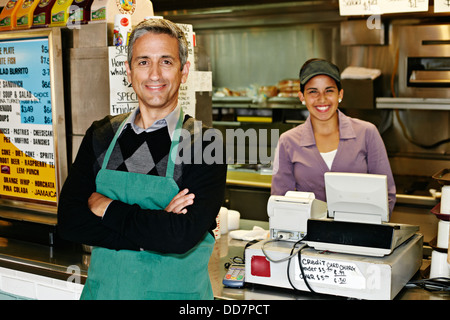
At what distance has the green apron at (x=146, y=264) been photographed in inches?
76.8

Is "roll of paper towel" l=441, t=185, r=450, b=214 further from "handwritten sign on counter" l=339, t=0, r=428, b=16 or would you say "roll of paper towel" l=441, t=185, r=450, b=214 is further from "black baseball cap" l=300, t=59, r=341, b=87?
"handwritten sign on counter" l=339, t=0, r=428, b=16

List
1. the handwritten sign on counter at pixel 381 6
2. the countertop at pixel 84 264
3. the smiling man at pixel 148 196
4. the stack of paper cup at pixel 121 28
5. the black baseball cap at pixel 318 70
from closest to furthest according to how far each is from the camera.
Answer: the smiling man at pixel 148 196, the countertop at pixel 84 264, the stack of paper cup at pixel 121 28, the black baseball cap at pixel 318 70, the handwritten sign on counter at pixel 381 6

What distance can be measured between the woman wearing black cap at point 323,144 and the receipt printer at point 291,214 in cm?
90

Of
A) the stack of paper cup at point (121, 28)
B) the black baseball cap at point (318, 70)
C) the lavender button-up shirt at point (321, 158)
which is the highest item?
the stack of paper cup at point (121, 28)

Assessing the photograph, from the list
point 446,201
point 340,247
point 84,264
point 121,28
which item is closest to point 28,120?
point 121,28

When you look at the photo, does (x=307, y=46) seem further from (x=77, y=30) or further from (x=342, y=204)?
(x=342, y=204)

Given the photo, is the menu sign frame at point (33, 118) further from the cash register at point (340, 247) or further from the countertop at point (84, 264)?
the cash register at point (340, 247)

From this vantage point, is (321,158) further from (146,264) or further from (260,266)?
(146,264)

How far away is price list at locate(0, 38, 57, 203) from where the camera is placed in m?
2.93

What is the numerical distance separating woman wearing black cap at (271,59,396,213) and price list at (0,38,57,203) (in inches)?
51.8

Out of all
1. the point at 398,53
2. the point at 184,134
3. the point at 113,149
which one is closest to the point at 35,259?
the point at 113,149

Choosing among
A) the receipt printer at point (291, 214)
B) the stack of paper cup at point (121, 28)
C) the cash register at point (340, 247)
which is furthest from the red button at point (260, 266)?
the stack of paper cup at point (121, 28)

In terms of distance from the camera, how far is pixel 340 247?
212cm

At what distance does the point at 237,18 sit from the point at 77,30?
3.24m
